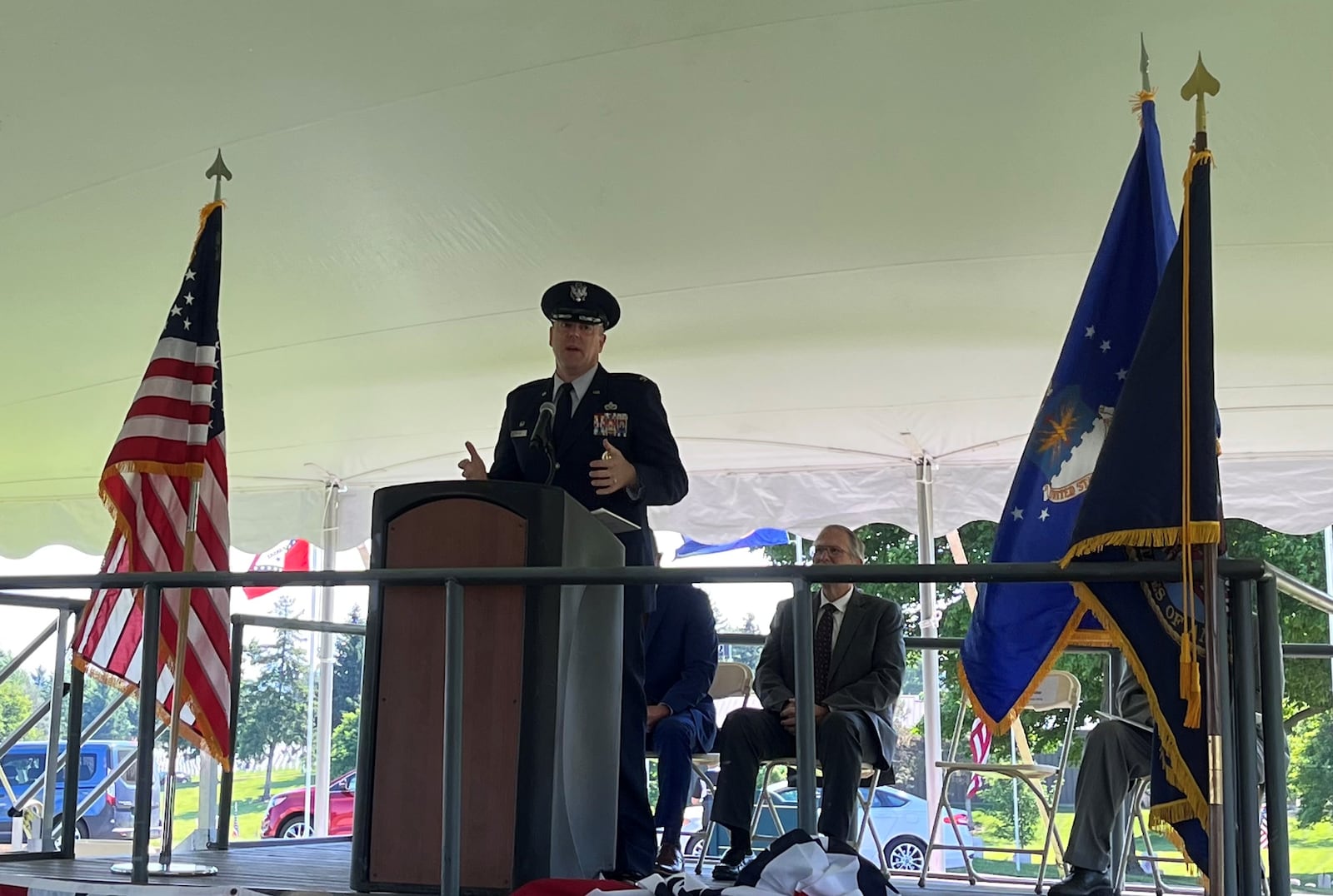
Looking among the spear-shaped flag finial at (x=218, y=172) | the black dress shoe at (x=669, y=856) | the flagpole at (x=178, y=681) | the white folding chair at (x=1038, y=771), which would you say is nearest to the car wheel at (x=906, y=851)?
the white folding chair at (x=1038, y=771)

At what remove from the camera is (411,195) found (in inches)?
201

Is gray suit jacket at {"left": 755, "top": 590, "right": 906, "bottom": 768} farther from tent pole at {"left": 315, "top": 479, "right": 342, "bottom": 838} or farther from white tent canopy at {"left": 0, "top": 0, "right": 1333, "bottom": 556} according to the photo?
tent pole at {"left": 315, "top": 479, "right": 342, "bottom": 838}

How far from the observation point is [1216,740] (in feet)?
7.82

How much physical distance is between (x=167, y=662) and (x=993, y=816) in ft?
36.3

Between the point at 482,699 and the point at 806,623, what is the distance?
759mm

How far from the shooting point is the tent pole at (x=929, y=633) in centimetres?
735

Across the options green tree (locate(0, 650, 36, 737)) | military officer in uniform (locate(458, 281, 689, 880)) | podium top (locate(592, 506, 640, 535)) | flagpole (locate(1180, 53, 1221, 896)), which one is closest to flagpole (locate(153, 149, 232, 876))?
military officer in uniform (locate(458, 281, 689, 880))

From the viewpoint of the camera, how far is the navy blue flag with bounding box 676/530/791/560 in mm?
9086

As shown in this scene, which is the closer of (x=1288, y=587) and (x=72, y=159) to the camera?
(x=1288, y=587)

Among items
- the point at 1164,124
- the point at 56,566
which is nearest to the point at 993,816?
the point at 56,566

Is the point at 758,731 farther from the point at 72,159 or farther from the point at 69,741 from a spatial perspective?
the point at 72,159

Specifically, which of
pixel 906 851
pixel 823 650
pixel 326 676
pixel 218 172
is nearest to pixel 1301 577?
pixel 906 851

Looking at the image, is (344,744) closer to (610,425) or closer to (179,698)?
(179,698)

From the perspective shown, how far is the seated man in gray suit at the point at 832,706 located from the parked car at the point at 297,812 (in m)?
6.17
